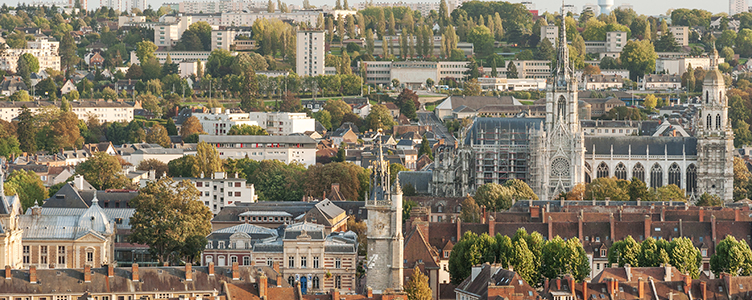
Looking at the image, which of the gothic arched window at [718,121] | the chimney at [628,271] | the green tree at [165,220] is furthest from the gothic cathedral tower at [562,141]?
the chimney at [628,271]

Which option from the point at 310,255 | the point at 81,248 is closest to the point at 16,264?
the point at 81,248

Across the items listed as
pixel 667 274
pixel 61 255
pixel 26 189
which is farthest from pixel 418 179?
pixel 667 274

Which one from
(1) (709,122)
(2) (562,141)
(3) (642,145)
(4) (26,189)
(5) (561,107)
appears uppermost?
(5) (561,107)

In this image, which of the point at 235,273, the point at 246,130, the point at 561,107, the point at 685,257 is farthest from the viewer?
the point at 246,130

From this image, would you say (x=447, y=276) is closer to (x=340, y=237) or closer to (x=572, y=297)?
(x=340, y=237)

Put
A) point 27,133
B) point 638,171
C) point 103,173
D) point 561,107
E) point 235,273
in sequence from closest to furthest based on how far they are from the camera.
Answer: point 235,273 < point 561,107 < point 638,171 < point 103,173 < point 27,133

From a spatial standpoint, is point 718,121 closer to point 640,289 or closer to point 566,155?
point 566,155

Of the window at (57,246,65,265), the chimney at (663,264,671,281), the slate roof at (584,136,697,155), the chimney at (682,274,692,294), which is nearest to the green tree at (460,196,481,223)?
the slate roof at (584,136,697,155)
